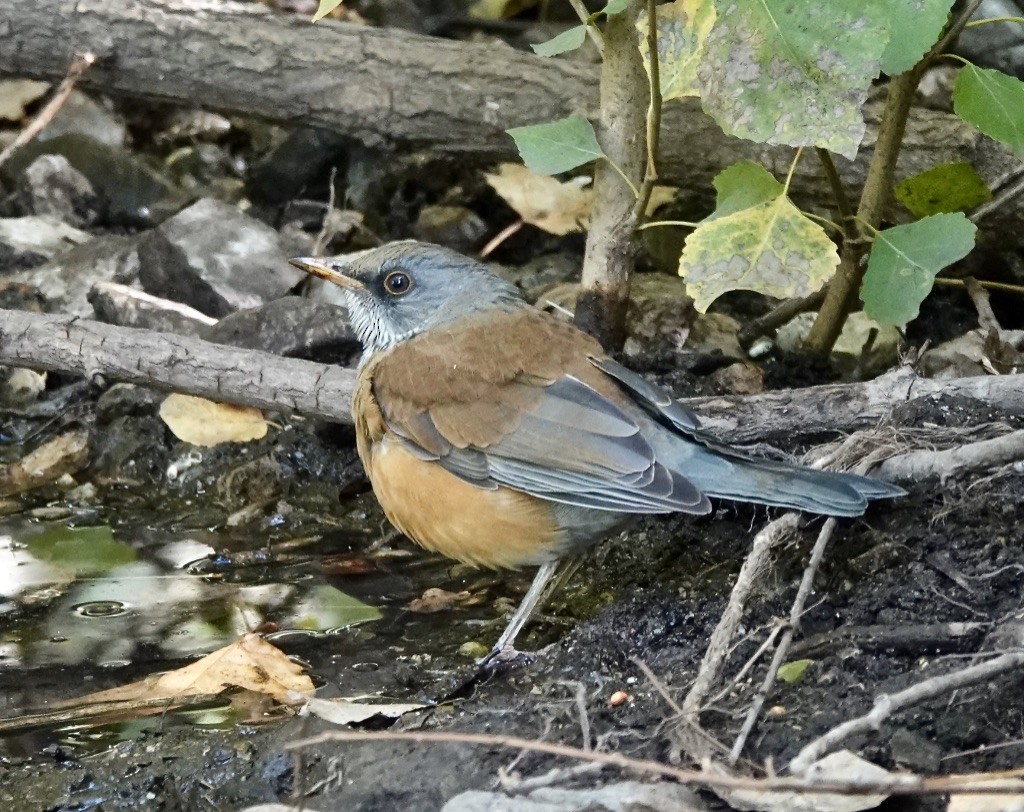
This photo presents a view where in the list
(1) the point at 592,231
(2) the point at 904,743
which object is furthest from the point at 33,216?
(2) the point at 904,743

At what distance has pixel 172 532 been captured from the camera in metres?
4.95

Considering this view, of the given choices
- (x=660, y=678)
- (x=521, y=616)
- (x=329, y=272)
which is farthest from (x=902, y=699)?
(x=329, y=272)

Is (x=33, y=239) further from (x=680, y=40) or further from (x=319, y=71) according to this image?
(x=680, y=40)

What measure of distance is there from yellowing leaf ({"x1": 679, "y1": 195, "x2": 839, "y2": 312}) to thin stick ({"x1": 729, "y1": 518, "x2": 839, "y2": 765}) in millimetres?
801

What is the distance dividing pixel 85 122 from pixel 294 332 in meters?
3.17

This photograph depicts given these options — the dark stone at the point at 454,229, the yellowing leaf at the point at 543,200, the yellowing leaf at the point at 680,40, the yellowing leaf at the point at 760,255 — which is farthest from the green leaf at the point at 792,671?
the dark stone at the point at 454,229

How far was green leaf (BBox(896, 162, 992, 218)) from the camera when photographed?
15.6ft

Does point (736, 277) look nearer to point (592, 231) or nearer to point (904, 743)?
point (592, 231)

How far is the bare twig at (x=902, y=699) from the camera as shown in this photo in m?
2.58

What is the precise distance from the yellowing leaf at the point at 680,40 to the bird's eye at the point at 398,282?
1.11 meters

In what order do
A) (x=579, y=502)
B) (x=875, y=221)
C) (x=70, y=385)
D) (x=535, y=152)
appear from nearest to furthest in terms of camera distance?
1. (x=579, y=502)
2. (x=535, y=152)
3. (x=875, y=221)
4. (x=70, y=385)

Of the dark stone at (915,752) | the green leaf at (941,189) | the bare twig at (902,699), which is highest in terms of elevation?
the green leaf at (941,189)

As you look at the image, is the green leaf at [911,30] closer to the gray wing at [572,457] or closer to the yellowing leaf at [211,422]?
the gray wing at [572,457]

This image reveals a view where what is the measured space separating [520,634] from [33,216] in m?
4.52
